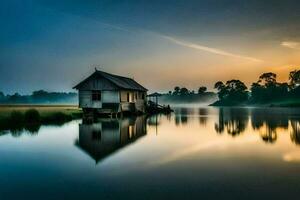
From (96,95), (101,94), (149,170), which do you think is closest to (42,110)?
(96,95)

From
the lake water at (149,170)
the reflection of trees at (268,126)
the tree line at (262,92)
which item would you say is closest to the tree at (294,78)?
the tree line at (262,92)

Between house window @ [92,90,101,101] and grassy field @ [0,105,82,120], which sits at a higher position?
house window @ [92,90,101,101]

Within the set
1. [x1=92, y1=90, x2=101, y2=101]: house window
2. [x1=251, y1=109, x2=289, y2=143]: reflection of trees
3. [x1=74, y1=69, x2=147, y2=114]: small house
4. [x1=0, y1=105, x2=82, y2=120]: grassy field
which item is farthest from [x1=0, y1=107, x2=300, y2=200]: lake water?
[x1=92, y1=90, x2=101, y2=101]: house window

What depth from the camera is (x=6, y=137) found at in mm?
21141

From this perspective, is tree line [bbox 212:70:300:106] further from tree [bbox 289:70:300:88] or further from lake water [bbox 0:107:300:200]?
lake water [bbox 0:107:300:200]

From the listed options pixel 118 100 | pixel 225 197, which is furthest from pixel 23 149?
pixel 118 100

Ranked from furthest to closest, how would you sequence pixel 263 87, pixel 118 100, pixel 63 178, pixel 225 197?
pixel 263 87 < pixel 118 100 < pixel 63 178 < pixel 225 197

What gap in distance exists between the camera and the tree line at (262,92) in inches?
4838

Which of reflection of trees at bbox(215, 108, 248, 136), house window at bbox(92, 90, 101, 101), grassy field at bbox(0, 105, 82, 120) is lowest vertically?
reflection of trees at bbox(215, 108, 248, 136)

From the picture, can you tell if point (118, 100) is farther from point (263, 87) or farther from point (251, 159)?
point (263, 87)

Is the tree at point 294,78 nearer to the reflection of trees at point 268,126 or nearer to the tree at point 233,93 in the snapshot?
the tree at point 233,93

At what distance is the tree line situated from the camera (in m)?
123

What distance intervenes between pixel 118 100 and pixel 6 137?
23459mm

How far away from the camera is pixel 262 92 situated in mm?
131875
